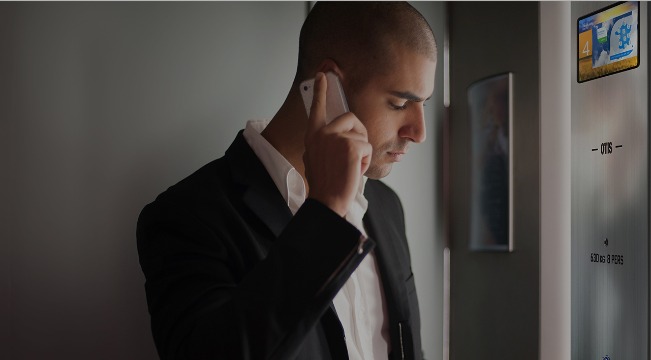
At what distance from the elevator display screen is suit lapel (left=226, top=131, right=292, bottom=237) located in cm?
63

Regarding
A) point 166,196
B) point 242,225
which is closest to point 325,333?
point 242,225

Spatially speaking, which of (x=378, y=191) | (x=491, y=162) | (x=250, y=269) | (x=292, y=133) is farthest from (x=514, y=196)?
(x=250, y=269)

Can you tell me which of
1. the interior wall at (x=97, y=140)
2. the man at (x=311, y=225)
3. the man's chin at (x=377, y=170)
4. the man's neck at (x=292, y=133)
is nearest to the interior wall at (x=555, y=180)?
the man at (x=311, y=225)

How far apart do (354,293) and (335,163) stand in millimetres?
357

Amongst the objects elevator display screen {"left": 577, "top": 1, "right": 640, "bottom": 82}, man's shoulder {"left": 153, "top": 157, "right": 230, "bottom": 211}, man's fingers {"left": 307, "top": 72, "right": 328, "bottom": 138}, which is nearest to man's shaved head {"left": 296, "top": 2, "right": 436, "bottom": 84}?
man's fingers {"left": 307, "top": 72, "right": 328, "bottom": 138}

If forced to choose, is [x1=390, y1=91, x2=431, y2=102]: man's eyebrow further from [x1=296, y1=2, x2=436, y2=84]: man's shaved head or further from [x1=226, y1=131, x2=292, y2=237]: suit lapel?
[x1=226, y1=131, x2=292, y2=237]: suit lapel

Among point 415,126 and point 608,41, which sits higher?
point 608,41

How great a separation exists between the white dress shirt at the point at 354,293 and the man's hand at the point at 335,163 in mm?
214

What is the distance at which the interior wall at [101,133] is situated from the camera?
1.23m

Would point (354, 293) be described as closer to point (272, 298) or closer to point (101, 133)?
point (272, 298)

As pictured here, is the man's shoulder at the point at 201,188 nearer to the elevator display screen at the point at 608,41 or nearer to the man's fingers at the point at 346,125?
the man's fingers at the point at 346,125

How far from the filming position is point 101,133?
130 cm

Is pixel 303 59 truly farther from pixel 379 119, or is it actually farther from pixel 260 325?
pixel 260 325

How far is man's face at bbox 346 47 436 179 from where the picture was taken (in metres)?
1.07
